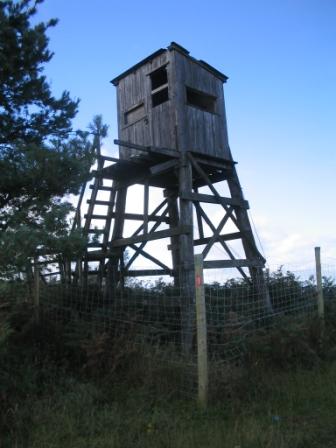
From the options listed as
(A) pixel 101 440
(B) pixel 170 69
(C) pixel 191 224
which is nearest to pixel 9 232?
(A) pixel 101 440

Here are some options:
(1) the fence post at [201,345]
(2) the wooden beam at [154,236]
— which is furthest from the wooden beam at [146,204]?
(1) the fence post at [201,345]

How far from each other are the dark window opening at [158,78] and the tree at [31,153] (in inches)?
128

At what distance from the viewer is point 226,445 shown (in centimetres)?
408

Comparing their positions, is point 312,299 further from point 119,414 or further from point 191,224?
point 119,414

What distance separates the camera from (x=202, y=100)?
11.2 meters

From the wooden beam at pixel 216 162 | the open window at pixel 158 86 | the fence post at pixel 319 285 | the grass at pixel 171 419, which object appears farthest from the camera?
the open window at pixel 158 86

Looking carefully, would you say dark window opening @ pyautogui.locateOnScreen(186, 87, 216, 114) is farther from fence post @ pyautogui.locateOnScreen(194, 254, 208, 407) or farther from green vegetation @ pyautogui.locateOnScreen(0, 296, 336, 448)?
fence post @ pyautogui.locateOnScreen(194, 254, 208, 407)

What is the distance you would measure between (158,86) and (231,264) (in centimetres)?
490

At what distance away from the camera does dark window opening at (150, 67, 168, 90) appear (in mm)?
10611

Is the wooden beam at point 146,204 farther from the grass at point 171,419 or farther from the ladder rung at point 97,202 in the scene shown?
the grass at point 171,419

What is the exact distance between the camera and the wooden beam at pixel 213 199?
9233mm

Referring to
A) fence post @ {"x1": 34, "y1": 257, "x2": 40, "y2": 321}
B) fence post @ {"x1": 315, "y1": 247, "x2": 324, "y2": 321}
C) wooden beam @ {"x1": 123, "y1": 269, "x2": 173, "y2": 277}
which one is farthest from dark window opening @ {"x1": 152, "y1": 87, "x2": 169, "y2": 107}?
fence post @ {"x1": 315, "y1": 247, "x2": 324, "y2": 321}

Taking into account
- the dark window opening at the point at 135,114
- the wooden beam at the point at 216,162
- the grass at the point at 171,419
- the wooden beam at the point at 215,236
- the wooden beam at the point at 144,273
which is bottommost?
the grass at the point at 171,419

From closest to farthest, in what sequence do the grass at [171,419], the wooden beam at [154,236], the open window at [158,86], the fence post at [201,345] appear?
the grass at [171,419], the fence post at [201,345], the wooden beam at [154,236], the open window at [158,86]
